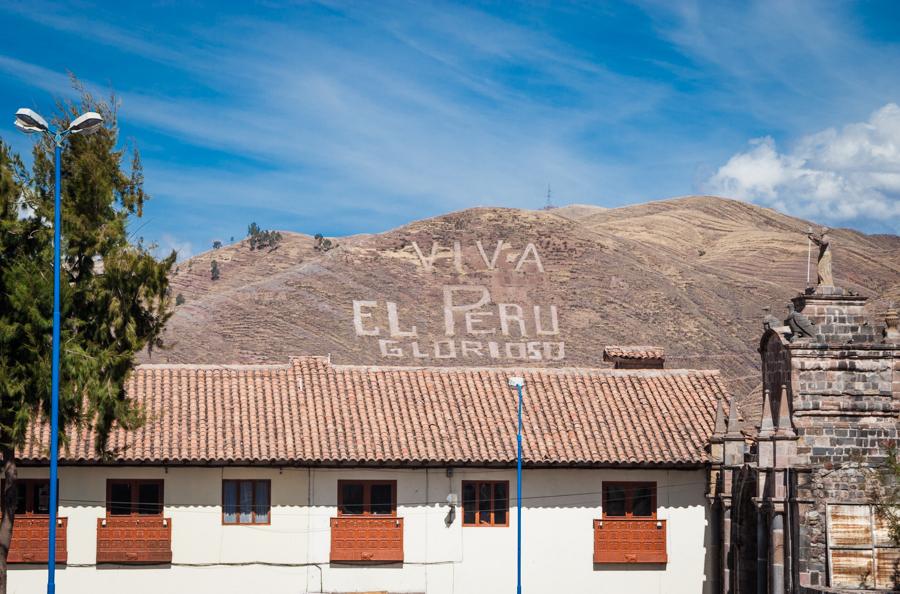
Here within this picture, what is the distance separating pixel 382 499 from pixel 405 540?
47.4 inches

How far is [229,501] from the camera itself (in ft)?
105

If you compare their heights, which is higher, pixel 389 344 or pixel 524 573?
pixel 389 344

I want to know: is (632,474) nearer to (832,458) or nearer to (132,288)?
(832,458)

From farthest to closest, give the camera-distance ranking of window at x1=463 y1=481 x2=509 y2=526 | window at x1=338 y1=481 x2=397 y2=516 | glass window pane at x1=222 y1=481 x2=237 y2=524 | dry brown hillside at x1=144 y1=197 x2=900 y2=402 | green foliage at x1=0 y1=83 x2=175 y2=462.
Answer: dry brown hillside at x1=144 y1=197 x2=900 y2=402
window at x1=463 y1=481 x2=509 y2=526
window at x1=338 y1=481 x2=397 y2=516
glass window pane at x1=222 y1=481 x2=237 y2=524
green foliage at x1=0 y1=83 x2=175 y2=462

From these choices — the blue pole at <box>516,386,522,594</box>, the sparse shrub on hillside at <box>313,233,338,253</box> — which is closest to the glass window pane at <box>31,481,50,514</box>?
the blue pole at <box>516,386,522,594</box>

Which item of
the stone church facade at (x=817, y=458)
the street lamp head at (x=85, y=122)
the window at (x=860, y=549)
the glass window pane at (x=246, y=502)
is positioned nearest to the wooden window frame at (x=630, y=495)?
the stone church facade at (x=817, y=458)

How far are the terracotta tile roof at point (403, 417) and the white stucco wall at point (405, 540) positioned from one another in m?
0.73

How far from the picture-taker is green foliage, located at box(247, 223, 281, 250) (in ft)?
426

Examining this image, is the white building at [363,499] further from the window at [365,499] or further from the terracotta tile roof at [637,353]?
the terracotta tile roof at [637,353]

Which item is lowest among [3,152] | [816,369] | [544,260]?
[816,369]

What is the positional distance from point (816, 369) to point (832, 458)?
213cm

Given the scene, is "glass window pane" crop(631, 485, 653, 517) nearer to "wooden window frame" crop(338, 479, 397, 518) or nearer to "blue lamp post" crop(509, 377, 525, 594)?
"blue lamp post" crop(509, 377, 525, 594)

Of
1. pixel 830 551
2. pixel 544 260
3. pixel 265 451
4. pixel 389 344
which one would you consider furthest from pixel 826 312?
pixel 544 260

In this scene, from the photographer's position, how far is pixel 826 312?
98.6ft
